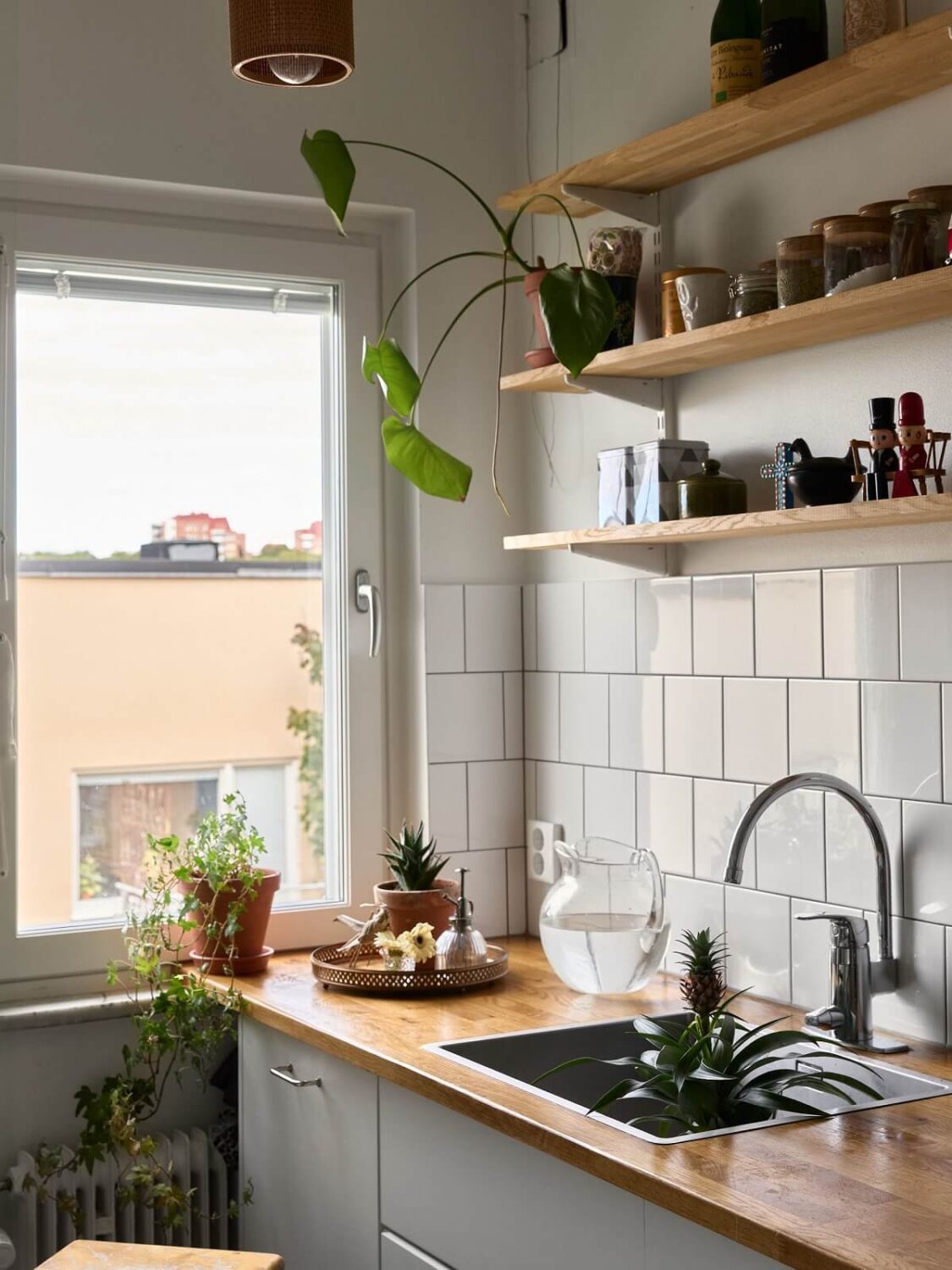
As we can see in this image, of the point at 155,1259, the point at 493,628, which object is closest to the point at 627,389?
the point at 493,628

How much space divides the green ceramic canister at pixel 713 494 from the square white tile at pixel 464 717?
0.74 metres

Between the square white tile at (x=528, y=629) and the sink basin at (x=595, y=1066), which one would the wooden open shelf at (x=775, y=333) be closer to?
the square white tile at (x=528, y=629)

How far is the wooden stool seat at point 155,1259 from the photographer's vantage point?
1.95 meters

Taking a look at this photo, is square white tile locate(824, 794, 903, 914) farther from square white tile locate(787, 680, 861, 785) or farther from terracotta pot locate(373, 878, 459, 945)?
terracotta pot locate(373, 878, 459, 945)

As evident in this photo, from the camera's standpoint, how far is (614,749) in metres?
2.63

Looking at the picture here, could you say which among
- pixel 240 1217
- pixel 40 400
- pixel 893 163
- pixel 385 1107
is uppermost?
pixel 893 163

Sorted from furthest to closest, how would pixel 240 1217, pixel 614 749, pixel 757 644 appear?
pixel 614 749
pixel 240 1217
pixel 757 644

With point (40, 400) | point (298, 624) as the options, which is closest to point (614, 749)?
point (298, 624)

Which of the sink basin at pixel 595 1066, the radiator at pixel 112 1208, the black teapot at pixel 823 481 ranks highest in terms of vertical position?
the black teapot at pixel 823 481

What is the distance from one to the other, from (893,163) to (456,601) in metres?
1.15

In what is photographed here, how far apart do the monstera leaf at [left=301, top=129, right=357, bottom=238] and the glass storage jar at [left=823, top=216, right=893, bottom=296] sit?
74cm

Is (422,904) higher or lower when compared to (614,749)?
lower

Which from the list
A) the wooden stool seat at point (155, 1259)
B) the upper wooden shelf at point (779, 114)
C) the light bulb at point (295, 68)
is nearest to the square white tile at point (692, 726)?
the upper wooden shelf at point (779, 114)

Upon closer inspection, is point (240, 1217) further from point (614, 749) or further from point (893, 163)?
point (893, 163)
